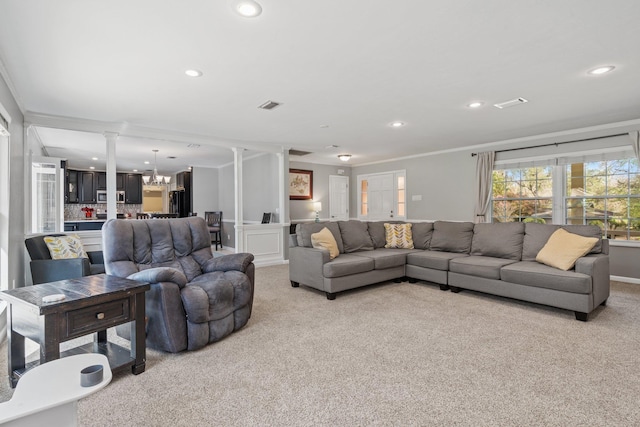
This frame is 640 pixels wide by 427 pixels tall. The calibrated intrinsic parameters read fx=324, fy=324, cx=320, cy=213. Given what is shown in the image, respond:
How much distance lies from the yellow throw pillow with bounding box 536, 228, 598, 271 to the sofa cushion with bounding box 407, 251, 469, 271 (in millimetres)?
1057

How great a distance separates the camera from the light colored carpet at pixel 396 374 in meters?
1.80

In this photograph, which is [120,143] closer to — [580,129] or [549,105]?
[549,105]

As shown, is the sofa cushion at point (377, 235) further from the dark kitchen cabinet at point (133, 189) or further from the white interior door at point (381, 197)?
the dark kitchen cabinet at point (133, 189)

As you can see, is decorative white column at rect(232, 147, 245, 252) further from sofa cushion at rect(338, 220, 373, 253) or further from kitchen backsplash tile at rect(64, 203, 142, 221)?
kitchen backsplash tile at rect(64, 203, 142, 221)

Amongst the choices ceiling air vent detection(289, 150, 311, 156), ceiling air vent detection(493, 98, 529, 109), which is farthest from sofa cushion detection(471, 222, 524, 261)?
ceiling air vent detection(289, 150, 311, 156)

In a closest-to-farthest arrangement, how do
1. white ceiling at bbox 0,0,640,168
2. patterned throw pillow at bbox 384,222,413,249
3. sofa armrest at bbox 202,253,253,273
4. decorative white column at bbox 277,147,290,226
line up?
white ceiling at bbox 0,0,640,168, sofa armrest at bbox 202,253,253,273, patterned throw pillow at bbox 384,222,413,249, decorative white column at bbox 277,147,290,226

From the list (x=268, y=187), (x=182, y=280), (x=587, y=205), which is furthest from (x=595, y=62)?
(x=268, y=187)

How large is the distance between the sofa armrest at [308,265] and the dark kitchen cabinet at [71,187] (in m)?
7.92

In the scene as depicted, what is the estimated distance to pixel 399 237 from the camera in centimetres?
538

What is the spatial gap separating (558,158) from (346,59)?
4.64 m

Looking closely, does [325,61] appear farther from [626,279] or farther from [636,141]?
[626,279]

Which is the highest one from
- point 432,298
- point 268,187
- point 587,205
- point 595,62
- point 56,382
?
point 595,62

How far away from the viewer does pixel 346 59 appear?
8.93ft

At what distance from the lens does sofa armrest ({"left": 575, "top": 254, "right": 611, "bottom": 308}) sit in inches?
132
